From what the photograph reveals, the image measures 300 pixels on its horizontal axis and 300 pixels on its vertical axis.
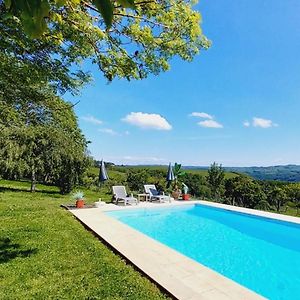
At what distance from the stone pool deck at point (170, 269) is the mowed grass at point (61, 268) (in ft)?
0.92

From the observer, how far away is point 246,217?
565 inches

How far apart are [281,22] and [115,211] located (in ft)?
40.5

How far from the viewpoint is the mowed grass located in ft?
15.8

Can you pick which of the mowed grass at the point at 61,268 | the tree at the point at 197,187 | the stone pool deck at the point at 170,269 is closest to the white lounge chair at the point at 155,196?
the tree at the point at 197,187

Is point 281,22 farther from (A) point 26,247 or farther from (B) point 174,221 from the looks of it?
(A) point 26,247

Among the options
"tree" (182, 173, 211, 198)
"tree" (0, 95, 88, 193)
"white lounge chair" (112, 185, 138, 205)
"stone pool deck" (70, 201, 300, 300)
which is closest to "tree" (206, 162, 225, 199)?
"tree" (182, 173, 211, 198)

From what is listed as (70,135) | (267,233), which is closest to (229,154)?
(70,135)

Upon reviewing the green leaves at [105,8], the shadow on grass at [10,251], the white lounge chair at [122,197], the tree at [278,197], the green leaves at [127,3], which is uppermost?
the green leaves at [127,3]

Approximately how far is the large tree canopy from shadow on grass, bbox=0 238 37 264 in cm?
402

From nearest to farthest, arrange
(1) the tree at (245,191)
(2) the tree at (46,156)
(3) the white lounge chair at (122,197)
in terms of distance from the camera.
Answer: (3) the white lounge chair at (122,197) → (2) the tree at (46,156) → (1) the tree at (245,191)

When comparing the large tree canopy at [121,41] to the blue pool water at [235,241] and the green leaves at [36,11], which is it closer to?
the green leaves at [36,11]

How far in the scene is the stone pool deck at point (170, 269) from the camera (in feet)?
16.5

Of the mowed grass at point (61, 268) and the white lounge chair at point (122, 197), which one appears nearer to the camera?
the mowed grass at point (61, 268)

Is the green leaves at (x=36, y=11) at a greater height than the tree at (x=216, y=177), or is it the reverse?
the green leaves at (x=36, y=11)
